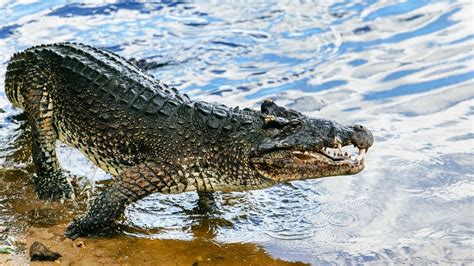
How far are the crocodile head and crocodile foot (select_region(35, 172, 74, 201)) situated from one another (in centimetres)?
213

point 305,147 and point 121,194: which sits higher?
point 305,147

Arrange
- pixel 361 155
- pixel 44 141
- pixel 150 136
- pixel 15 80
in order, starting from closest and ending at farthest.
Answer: pixel 361 155 < pixel 150 136 < pixel 44 141 < pixel 15 80

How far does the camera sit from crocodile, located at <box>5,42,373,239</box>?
586 centimetres

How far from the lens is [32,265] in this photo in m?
5.49

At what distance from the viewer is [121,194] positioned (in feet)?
19.8

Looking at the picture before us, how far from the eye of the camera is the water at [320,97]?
6.45 m

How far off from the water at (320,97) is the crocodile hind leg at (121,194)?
33 cm

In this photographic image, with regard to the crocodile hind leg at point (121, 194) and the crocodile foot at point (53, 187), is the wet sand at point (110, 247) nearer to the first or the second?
the crocodile hind leg at point (121, 194)

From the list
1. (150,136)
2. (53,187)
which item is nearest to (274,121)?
(150,136)

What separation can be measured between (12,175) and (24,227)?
1.51 m

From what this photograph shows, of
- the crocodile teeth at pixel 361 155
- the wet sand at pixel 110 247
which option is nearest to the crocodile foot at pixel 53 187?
the wet sand at pixel 110 247

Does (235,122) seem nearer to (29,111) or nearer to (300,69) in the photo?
(29,111)

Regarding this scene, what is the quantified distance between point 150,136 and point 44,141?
145 centimetres

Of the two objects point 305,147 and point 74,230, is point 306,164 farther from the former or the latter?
point 74,230
